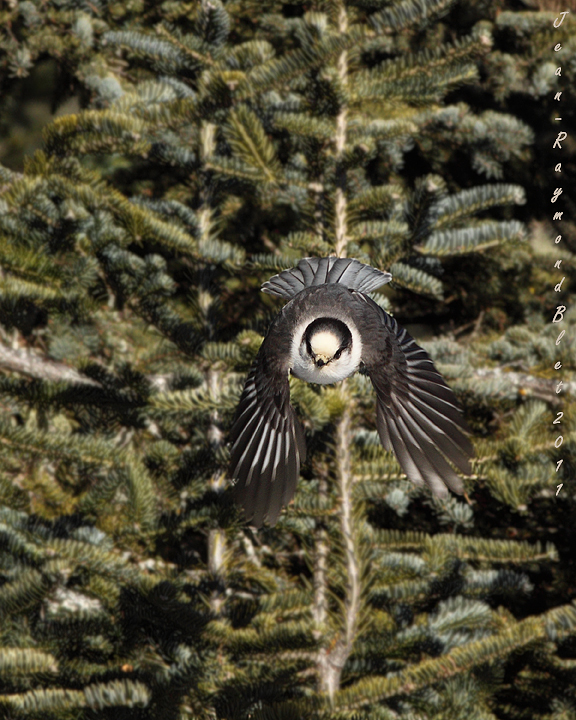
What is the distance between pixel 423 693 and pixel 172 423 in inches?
40.4

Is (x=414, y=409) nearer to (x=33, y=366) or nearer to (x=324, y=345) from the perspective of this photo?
(x=324, y=345)

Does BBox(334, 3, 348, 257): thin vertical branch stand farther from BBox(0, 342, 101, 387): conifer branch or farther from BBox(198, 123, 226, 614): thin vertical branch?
BBox(0, 342, 101, 387): conifer branch

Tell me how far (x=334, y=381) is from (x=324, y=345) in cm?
10

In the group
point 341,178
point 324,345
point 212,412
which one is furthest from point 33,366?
point 341,178

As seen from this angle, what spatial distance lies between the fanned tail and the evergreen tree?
0.06 meters

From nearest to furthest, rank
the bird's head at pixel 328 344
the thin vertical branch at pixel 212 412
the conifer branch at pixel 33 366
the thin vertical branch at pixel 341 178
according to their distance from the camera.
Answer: the bird's head at pixel 328 344 < the thin vertical branch at pixel 341 178 < the thin vertical branch at pixel 212 412 < the conifer branch at pixel 33 366

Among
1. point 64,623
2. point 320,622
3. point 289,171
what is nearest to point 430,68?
point 289,171

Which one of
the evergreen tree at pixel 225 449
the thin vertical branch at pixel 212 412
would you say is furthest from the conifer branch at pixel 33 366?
the thin vertical branch at pixel 212 412

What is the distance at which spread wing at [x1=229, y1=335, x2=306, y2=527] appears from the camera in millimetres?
1881

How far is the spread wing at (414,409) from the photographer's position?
1896 mm

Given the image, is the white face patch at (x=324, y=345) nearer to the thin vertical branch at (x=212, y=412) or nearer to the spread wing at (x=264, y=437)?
the spread wing at (x=264, y=437)

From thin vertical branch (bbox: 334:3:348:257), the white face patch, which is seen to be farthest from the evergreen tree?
the white face patch

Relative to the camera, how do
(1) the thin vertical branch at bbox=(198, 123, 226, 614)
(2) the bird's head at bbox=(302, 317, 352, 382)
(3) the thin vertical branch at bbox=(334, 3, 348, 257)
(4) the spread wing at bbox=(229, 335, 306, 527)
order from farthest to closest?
(1) the thin vertical branch at bbox=(198, 123, 226, 614) < (3) the thin vertical branch at bbox=(334, 3, 348, 257) < (2) the bird's head at bbox=(302, 317, 352, 382) < (4) the spread wing at bbox=(229, 335, 306, 527)

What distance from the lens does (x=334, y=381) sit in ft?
6.54
